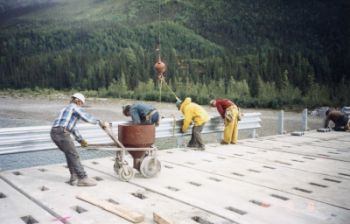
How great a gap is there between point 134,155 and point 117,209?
7.01ft

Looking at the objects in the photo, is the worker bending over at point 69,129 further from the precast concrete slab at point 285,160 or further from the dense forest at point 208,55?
the dense forest at point 208,55

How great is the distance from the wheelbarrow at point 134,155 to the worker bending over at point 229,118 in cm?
383

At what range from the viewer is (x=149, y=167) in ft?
22.9

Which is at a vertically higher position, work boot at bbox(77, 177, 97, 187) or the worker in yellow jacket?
the worker in yellow jacket

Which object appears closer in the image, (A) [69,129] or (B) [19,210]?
(B) [19,210]

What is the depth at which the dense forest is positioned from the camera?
57531mm

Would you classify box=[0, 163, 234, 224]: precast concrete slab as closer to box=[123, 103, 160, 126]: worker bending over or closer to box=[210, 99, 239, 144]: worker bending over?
box=[123, 103, 160, 126]: worker bending over

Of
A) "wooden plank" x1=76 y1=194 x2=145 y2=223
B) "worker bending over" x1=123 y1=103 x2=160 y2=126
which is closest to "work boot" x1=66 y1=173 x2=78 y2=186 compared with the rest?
"wooden plank" x1=76 y1=194 x2=145 y2=223

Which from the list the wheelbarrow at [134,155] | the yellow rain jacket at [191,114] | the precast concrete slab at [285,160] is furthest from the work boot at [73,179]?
the yellow rain jacket at [191,114]

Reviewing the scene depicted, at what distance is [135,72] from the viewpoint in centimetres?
9475

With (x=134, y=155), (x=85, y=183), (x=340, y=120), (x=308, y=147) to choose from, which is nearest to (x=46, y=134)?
(x=134, y=155)

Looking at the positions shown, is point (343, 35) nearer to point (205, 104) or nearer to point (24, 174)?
point (205, 104)

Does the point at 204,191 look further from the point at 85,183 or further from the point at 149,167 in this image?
the point at 85,183

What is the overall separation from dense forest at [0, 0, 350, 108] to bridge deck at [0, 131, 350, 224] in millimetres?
28273
